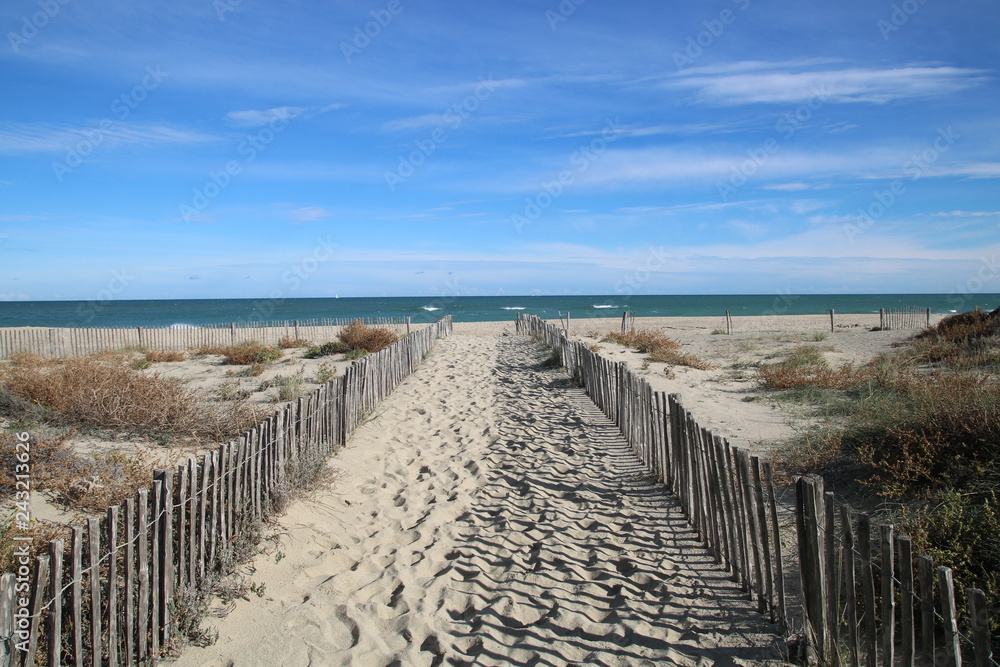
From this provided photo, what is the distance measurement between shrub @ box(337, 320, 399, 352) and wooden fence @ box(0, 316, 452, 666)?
13411mm

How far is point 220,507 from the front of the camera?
13.8 ft

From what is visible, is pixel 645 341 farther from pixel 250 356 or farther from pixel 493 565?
pixel 493 565

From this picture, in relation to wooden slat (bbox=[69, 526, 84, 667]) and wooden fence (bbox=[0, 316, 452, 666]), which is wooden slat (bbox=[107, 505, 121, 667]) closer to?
wooden fence (bbox=[0, 316, 452, 666])

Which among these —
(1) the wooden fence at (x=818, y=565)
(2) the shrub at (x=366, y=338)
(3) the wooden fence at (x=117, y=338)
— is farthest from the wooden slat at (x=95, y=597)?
(3) the wooden fence at (x=117, y=338)

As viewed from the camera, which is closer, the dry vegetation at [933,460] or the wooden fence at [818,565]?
the wooden fence at [818,565]

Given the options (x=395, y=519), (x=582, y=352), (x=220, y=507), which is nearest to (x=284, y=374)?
(x=582, y=352)

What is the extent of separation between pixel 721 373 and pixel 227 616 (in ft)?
39.1

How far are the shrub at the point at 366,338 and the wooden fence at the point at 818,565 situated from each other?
44.5 ft

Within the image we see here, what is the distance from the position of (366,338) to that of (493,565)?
14.9m

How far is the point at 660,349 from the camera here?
59.3 feet

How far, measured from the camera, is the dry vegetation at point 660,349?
15.0 meters

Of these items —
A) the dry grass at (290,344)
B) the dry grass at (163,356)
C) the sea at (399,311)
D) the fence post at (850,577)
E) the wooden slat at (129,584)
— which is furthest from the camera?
the sea at (399,311)

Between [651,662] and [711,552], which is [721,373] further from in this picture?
[651,662]

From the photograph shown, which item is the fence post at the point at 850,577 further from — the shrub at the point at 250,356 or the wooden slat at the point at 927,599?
the shrub at the point at 250,356
